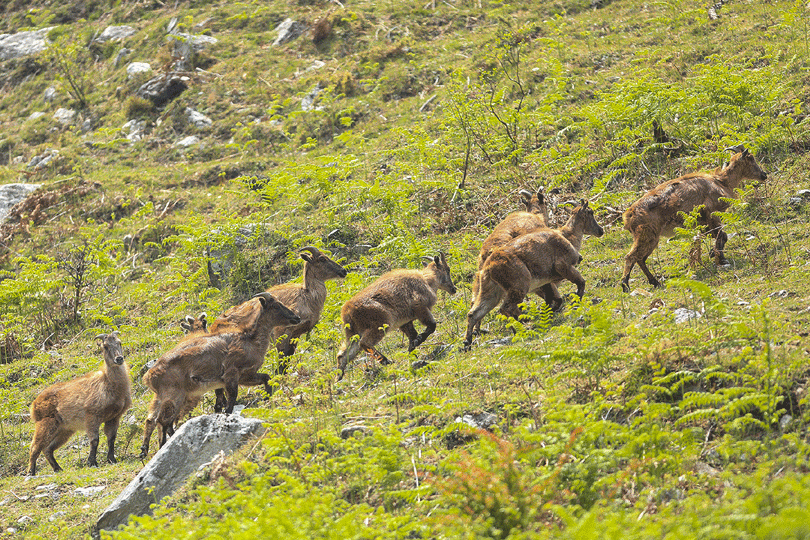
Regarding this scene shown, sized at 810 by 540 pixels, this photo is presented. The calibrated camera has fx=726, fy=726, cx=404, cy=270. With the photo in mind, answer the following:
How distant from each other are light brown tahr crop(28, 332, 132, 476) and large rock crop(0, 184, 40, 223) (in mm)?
13352

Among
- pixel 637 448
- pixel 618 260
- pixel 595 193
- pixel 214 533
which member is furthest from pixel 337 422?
pixel 595 193

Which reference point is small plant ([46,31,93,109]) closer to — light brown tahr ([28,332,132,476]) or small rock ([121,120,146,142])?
small rock ([121,120,146,142])

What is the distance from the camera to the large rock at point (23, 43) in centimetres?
3419

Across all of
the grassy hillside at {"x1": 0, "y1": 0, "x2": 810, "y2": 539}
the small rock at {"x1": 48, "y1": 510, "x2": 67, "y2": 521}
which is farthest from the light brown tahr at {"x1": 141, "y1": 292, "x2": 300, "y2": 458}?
the small rock at {"x1": 48, "y1": 510, "x2": 67, "y2": 521}

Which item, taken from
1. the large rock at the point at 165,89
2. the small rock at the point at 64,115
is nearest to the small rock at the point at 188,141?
the large rock at the point at 165,89

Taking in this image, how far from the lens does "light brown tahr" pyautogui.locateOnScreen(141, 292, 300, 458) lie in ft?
35.7

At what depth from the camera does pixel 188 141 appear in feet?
81.0

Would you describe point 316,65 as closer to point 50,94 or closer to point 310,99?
point 310,99

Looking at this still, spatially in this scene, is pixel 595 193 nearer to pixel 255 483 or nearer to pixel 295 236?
pixel 295 236

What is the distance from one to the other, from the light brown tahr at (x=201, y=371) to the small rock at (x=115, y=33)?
25.8 metres

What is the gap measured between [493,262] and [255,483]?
5813 mm

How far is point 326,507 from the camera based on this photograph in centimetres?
532

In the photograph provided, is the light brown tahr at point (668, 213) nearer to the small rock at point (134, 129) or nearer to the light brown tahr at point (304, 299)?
the light brown tahr at point (304, 299)

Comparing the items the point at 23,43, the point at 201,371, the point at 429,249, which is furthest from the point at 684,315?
the point at 23,43
